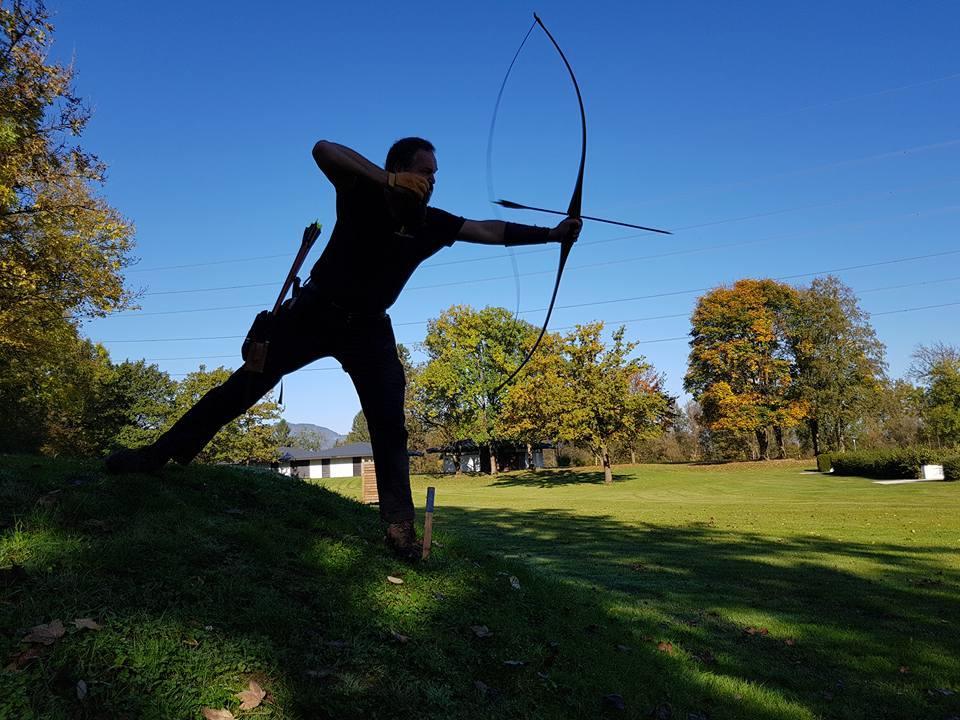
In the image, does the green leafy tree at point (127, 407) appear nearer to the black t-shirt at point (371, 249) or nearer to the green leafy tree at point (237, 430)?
the green leafy tree at point (237, 430)

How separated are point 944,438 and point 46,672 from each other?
62.9 meters

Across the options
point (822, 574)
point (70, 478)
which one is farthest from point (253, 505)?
point (822, 574)

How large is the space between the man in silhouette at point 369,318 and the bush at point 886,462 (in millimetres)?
45406

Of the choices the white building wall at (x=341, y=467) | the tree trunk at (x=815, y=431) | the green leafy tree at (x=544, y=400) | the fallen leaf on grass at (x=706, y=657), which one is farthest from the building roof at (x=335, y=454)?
the fallen leaf on grass at (x=706, y=657)

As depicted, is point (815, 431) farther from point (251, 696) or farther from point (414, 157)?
point (251, 696)

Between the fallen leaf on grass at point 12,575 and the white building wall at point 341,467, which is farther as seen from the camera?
the white building wall at point 341,467

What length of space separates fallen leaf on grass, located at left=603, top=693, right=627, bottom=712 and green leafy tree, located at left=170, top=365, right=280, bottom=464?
189ft

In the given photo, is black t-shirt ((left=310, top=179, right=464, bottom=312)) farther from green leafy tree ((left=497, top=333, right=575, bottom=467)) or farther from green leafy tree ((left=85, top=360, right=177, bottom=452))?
green leafy tree ((left=85, top=360, right=177, bottom=452))

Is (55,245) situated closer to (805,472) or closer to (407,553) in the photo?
(407,553)

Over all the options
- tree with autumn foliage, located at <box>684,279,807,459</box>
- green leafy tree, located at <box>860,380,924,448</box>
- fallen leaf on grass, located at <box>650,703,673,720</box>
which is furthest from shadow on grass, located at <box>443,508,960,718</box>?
green leafy tree, located at <box>860,380,924,448</box>

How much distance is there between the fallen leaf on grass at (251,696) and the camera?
2.91m

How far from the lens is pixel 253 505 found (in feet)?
18.5

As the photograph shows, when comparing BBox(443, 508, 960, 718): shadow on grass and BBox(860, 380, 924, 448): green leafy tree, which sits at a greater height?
BBox(860, 380, 924, 448): green leafy tree

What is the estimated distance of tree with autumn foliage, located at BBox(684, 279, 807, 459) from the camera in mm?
61125
